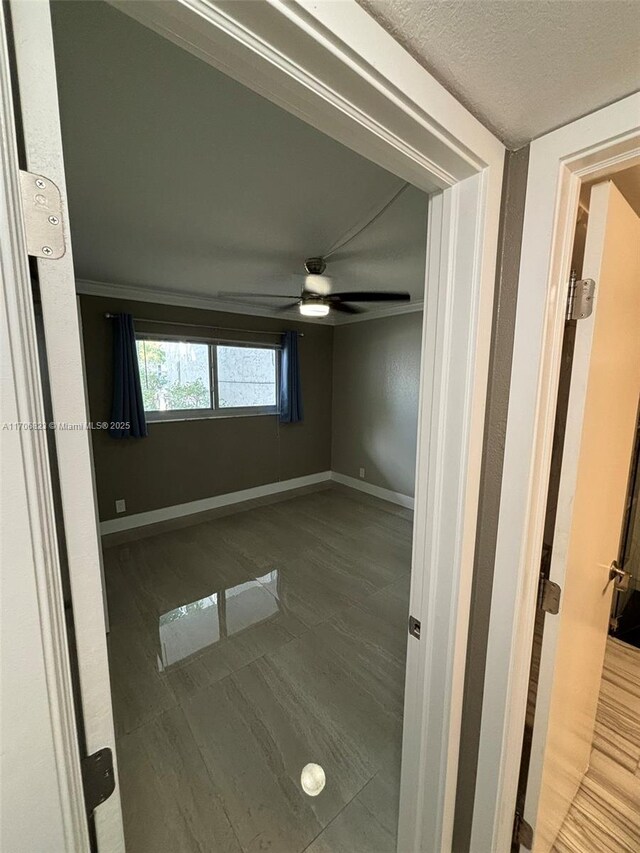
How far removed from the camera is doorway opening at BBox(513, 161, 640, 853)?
86 centimetres

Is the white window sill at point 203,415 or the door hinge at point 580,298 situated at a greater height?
the door hinge at point 580,298

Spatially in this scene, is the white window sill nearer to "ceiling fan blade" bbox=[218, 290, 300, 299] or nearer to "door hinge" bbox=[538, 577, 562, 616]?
"ceiling fan blade" bbox=[218, 290, 300, 299]

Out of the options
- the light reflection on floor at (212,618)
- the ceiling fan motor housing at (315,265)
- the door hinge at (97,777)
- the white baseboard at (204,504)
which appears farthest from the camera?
the white baseboard at (204,504)

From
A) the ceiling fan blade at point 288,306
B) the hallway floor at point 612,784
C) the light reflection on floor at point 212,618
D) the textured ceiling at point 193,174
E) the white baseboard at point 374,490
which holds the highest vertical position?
the textured ceiling at point 193,174

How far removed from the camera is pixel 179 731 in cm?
158

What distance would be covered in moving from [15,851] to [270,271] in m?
2.99

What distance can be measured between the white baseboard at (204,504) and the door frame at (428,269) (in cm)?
328

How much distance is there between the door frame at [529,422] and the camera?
75 centimetres

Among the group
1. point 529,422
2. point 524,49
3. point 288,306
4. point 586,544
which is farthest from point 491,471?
point 288,306

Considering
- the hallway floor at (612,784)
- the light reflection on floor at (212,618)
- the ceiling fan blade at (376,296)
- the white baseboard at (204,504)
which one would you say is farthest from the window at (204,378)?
the hallway floor at (612,784)

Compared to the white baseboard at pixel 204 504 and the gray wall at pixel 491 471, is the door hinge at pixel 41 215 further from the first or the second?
the white baseboard at pixel 204 504

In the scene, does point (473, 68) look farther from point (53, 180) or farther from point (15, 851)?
point (15, 851)

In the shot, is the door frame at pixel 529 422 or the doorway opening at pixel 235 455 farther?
the doorway opening at pixel 235 455

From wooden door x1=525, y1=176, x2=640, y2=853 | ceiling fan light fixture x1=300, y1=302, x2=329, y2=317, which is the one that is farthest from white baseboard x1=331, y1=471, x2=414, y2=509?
wooden door x1=525, y1=176, x2=640, y2=853
